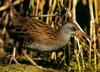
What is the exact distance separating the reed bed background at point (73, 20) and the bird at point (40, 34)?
0.30m

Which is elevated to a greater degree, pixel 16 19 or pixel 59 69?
pixel 16 19

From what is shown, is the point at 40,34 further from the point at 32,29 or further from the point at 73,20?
the point at 73,20

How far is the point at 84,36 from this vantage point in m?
6.99

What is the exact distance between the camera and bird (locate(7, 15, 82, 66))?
6.52 metres

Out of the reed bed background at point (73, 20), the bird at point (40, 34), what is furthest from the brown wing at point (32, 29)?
the reed bed background at point (73, 20)


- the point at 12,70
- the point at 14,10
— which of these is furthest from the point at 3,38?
the point at 12,70

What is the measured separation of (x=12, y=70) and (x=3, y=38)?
201cm

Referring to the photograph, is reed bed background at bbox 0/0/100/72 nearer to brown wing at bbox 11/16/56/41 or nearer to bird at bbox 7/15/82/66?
bird at bbox 7/15/82/66

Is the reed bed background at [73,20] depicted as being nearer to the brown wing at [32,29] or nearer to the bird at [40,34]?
the bird at [40,34]

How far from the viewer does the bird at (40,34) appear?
6520 millimetres

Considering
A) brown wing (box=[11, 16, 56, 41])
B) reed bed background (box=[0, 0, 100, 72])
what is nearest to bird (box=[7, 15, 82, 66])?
brown wing (box=[11, 16, 56, 41])

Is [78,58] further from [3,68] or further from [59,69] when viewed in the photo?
[3,68]

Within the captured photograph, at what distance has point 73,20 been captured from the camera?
6930 millimetres

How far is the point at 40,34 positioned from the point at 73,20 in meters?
0.63
